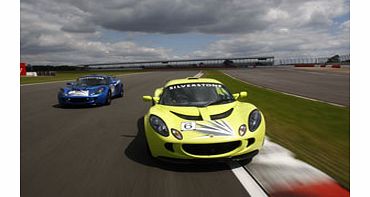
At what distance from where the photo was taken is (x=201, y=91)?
6.18 m

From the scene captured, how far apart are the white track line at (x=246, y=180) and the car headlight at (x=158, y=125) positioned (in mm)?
1040

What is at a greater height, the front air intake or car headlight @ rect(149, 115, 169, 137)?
car headlight @ rect(149, 115, 169, 137)

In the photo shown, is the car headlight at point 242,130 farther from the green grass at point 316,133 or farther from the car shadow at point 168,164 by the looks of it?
the green grass at point 316,133

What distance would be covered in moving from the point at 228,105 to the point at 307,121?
3509mm

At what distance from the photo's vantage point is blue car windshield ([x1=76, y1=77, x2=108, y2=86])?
509 inches

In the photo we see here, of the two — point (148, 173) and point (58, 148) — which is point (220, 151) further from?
point (58, 148)

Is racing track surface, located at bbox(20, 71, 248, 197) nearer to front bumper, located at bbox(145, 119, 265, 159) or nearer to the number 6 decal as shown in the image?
front bumper, located at bbox(145, 119, 265, 159)

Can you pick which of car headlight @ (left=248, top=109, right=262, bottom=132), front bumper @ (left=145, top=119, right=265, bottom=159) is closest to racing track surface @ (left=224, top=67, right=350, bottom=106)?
car headlight @ (left=248, top=109, right=262, bottom=132)

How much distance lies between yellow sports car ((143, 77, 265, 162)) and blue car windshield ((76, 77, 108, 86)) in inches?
315

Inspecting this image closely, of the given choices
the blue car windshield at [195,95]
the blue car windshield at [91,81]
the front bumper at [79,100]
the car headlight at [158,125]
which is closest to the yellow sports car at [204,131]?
the car headlight at [158,125]

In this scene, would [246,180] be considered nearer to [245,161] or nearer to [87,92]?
[245,161]

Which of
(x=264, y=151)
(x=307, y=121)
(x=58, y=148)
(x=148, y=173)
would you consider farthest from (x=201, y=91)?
(x=307, y=121)

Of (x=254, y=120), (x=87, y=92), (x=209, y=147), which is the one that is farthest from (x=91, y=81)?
(x=209, y=147)

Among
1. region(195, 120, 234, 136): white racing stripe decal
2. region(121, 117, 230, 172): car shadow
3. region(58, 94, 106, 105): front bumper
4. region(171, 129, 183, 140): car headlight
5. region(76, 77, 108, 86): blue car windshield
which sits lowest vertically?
region(121, 117, 230, 172): car shadow
